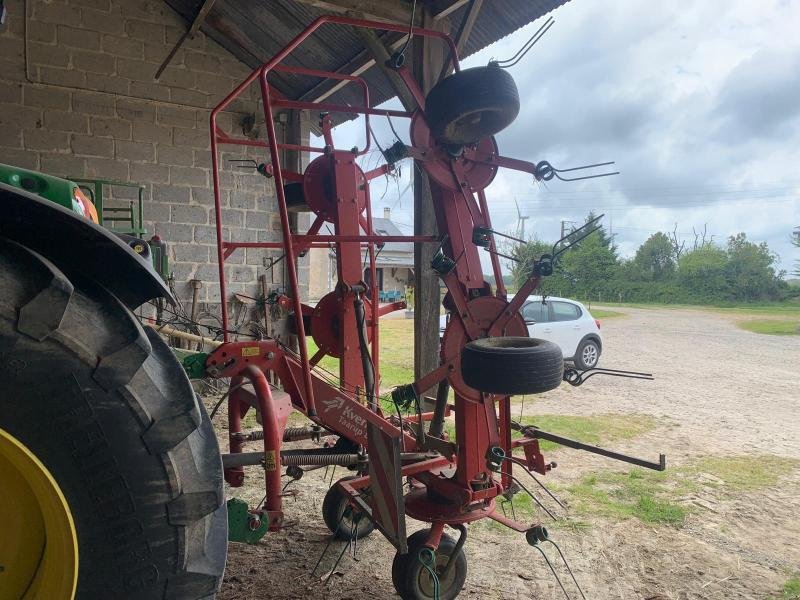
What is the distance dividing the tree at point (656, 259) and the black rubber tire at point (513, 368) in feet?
141

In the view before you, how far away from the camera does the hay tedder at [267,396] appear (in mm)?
1205

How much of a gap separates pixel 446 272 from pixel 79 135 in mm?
5916

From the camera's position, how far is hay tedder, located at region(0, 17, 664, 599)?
3.95 feet

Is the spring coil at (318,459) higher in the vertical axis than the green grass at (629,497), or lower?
higher

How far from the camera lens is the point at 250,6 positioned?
6.34 meters

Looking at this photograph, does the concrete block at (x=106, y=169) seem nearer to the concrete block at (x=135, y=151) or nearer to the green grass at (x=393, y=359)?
the concrete block at (x=135, y=151)

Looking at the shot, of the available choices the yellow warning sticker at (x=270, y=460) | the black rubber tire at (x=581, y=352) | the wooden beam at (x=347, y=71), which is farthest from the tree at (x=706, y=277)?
the yellow warning sticker at (x=270, y=460)

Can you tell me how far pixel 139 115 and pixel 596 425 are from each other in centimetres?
687

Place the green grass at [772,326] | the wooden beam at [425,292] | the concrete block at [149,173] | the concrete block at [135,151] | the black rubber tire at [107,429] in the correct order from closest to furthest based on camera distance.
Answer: the black rubber tire at [107,429] < the wooden beam at [425,292] < the concrete block at [135,151] < the concrete block at [149,173] < the green grass at [772,326]

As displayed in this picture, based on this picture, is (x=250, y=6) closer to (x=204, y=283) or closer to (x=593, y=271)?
(x=204, y=283)

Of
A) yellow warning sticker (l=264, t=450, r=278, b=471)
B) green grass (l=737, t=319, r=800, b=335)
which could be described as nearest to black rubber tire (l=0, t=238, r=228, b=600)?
yellow warning sticker (l=264, t=450, r=278, b=471)

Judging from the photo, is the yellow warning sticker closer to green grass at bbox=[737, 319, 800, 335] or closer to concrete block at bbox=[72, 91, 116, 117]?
concrete block at bbox=[72, 91, 116, 117]

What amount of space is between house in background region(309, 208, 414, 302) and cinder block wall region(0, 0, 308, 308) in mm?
7337

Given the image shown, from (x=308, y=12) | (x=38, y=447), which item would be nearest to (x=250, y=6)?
(x=308, y=12)
